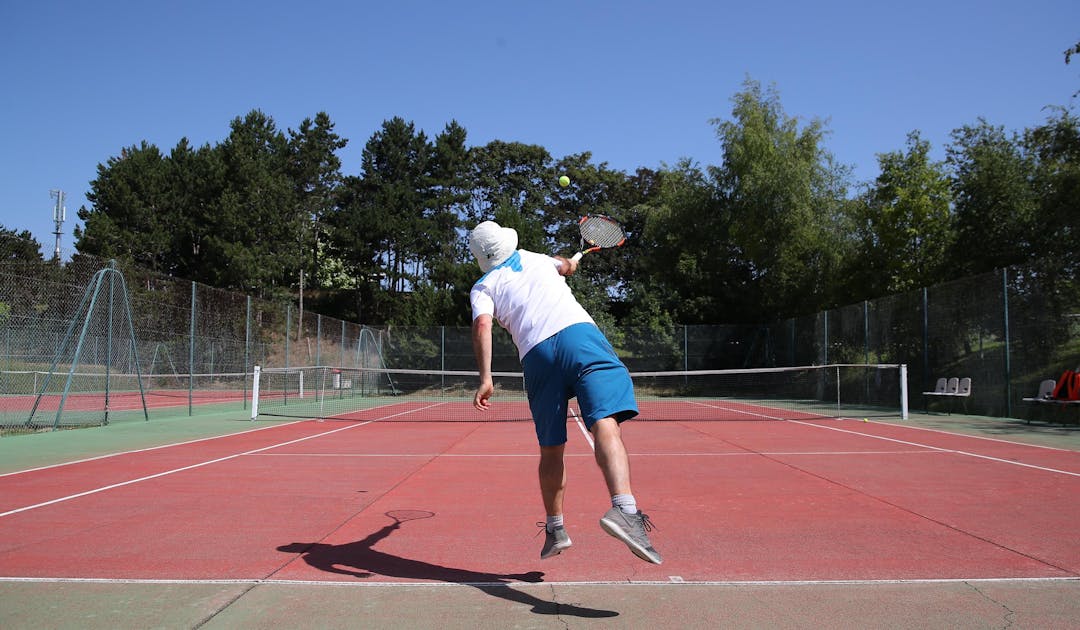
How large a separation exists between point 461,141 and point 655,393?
2856 cm

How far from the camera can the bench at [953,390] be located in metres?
16.8

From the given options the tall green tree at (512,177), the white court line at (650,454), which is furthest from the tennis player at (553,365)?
the tall green tree at (512,177)

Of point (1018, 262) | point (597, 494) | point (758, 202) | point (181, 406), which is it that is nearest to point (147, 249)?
point (181, 406)

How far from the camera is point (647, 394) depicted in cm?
3194

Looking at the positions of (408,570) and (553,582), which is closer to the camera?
(553,582)

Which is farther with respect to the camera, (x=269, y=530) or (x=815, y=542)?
(x=269, y=530)

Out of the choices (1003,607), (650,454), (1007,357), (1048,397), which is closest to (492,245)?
(1003,607)

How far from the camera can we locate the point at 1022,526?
5043 mm

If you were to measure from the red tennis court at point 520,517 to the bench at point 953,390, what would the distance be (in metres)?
7.44

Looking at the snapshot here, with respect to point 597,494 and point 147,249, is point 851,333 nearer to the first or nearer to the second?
point 597,494

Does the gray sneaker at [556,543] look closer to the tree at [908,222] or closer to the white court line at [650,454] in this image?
the white court line at [650,454]

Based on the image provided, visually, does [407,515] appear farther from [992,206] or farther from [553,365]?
[992,206]

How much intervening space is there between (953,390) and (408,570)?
16337 mm

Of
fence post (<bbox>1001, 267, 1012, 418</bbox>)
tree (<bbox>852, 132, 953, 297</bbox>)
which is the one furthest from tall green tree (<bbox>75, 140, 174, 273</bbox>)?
fence post (<bbox>1001, 267, 1012, 418</bbox>)
